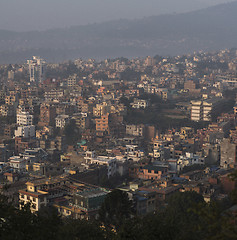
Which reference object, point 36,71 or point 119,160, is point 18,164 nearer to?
point 119,160

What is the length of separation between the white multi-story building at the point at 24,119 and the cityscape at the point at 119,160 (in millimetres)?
72

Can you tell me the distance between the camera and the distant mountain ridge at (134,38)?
114 m

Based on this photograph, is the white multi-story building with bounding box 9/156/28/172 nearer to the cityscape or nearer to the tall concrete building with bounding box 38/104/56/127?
the cityscape

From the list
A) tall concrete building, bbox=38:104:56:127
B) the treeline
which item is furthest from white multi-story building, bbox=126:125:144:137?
the treeline

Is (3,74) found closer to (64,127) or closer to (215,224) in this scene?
(64,127)

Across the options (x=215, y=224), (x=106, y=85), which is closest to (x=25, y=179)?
(x=215, y=224)

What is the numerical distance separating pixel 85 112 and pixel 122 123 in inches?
142

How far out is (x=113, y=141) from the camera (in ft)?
86.2

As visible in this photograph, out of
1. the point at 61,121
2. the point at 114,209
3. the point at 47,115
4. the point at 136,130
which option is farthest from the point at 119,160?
the point at 47,115

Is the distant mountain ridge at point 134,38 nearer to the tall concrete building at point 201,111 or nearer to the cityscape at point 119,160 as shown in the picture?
the cityscape at point 119,160

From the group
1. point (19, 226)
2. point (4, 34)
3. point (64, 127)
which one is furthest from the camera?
point (4, 34)

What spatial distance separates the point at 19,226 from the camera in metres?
8.43

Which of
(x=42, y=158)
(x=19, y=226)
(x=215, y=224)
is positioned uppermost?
(x=215, y=224)

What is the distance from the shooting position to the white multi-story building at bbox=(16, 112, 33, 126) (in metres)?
29.7
